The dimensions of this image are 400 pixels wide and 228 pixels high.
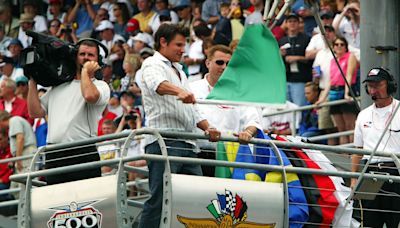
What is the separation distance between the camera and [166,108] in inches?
448

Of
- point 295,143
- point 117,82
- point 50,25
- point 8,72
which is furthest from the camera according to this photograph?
point 50,25

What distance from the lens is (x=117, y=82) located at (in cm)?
2122

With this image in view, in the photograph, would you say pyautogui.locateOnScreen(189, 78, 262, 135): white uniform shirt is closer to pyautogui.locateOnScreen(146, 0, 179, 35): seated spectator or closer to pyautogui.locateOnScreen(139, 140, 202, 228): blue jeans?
pyautogui.locateOnScreen(139, 140, 202, 228): blue jeans

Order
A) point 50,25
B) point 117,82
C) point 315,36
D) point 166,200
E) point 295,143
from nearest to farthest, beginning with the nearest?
point 166,200, point 295,143, point 315,36, point 117,82, point 50,25

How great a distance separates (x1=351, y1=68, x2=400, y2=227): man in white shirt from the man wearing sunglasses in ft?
3.54

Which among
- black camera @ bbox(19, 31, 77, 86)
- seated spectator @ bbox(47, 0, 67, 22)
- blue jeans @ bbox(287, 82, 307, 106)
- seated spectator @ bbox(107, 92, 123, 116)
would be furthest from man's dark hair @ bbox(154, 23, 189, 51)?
seated spectator @ bbox(47, 0, 67, 22)

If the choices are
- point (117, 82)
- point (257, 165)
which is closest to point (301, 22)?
point (117, 82)

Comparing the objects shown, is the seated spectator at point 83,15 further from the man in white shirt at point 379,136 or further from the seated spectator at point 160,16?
the man in white shirt at point 379,136

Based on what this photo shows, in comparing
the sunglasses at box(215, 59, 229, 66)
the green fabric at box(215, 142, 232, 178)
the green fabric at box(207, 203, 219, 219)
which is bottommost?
the green fabric at box(207, 203, 219, 219)

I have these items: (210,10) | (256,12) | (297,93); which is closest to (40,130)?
(256,12)

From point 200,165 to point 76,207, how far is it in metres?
1.08

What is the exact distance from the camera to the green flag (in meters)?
11.7

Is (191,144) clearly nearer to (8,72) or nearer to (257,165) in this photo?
(257,165)

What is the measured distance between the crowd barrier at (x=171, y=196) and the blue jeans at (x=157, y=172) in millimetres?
139
